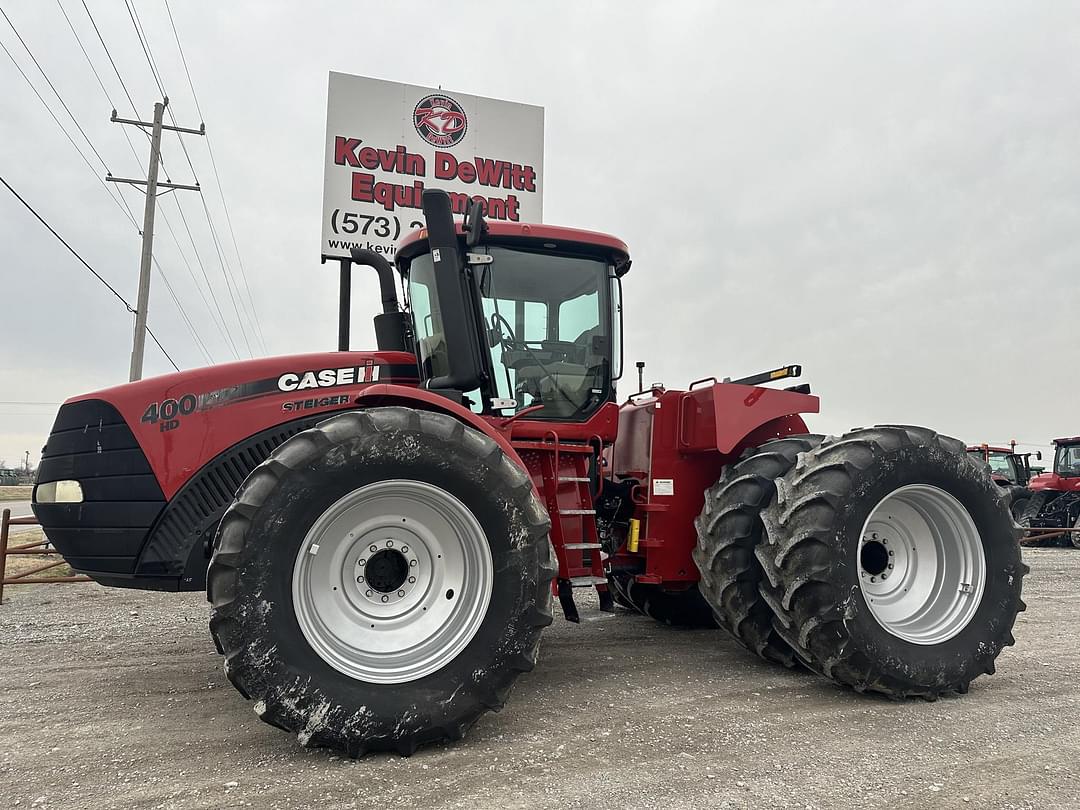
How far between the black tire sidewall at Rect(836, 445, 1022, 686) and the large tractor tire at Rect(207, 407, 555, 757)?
171cm

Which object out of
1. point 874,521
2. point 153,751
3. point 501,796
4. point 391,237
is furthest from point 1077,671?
point 391,237

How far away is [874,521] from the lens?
14.4ft

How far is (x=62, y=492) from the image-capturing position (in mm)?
3791

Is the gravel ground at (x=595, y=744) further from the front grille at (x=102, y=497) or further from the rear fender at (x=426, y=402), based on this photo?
the rear fender at (x=426, y=402)

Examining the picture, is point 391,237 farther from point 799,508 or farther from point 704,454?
point 799,508

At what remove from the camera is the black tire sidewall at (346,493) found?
3.09 m

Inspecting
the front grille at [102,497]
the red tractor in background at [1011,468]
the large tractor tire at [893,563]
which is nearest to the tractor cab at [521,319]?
the large tractor tire at [893,563]

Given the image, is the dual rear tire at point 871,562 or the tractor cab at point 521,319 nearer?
the dual rear tire at point 871,562

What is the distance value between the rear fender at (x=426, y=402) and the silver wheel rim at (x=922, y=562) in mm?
2161

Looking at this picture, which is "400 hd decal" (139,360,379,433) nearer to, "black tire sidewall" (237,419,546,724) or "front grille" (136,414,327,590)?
"front grille" (136,414,327,590)

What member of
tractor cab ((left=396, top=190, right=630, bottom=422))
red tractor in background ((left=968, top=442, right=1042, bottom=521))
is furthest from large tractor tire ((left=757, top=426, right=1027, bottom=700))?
red tractor in background ((left=968, top=442, right=1042, bottom=521))

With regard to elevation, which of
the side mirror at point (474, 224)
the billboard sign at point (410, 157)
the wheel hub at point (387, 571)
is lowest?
the wheel hub at point (387, 571)

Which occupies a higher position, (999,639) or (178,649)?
(999,639)

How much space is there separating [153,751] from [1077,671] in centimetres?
523
